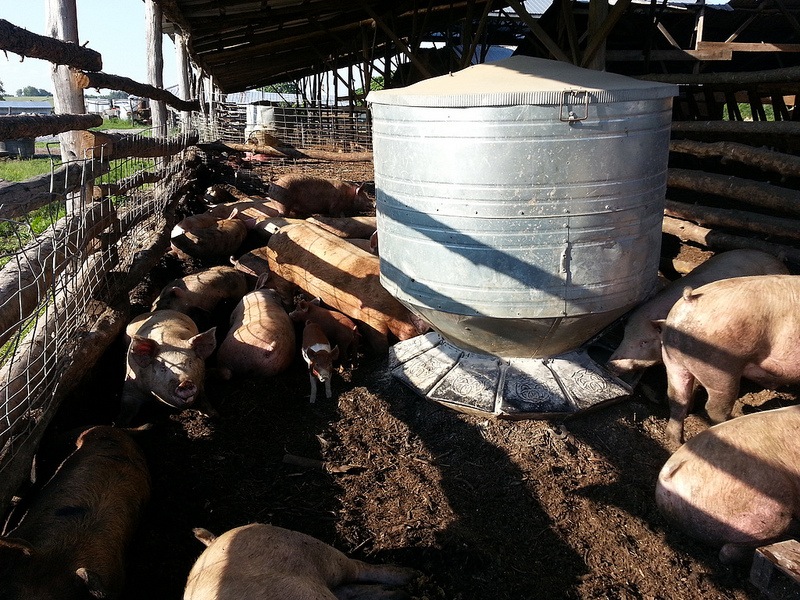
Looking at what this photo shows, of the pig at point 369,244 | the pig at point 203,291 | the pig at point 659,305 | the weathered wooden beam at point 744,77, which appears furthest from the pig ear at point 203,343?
the weathered wooden beam at point 744,77

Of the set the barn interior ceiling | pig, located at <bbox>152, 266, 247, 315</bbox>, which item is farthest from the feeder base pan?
the barn interior ceiling

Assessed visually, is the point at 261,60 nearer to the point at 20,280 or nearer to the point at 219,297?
the point at 219,297

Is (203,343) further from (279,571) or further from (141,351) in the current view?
(279,571)

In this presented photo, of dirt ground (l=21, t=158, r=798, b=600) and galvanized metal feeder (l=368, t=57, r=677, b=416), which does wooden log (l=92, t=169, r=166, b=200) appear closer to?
dirt ground (l=21, t=158, r=798, b=600)

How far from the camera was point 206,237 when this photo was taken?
723cm

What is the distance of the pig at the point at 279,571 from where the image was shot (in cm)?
234

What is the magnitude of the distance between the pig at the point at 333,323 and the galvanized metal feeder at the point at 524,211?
1.06m

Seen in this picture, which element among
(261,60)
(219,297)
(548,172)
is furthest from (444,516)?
(261,60)

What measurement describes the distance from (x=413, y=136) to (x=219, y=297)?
311 centimetres

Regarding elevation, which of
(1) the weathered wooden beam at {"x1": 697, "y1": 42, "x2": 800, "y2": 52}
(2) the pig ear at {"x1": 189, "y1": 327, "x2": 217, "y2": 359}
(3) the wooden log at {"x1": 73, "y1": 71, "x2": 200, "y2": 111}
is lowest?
(2) the pig ear at {"x1": 189, "y1": 327, "x2": 217, "y2": 359}

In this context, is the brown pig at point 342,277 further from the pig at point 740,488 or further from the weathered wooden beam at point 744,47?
the weathered wooden beam at point 744,47

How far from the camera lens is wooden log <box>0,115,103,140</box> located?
301 cm

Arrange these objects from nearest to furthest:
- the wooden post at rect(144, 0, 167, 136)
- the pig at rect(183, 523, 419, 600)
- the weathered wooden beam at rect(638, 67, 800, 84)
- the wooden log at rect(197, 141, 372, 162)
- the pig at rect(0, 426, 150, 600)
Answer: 1. the pig at rect(183, 523, 419, 600)
2. the pig at rect(0, 426, 150, 600)
3. the weathered wooden beam at rect(638, 67, 800, 84)
4. the wooden post at rect(144, 0, 167, 136)
5. the wooden log at rect(197, 141, 372, 162)

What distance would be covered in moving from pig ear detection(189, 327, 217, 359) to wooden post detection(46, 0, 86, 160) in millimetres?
1464
